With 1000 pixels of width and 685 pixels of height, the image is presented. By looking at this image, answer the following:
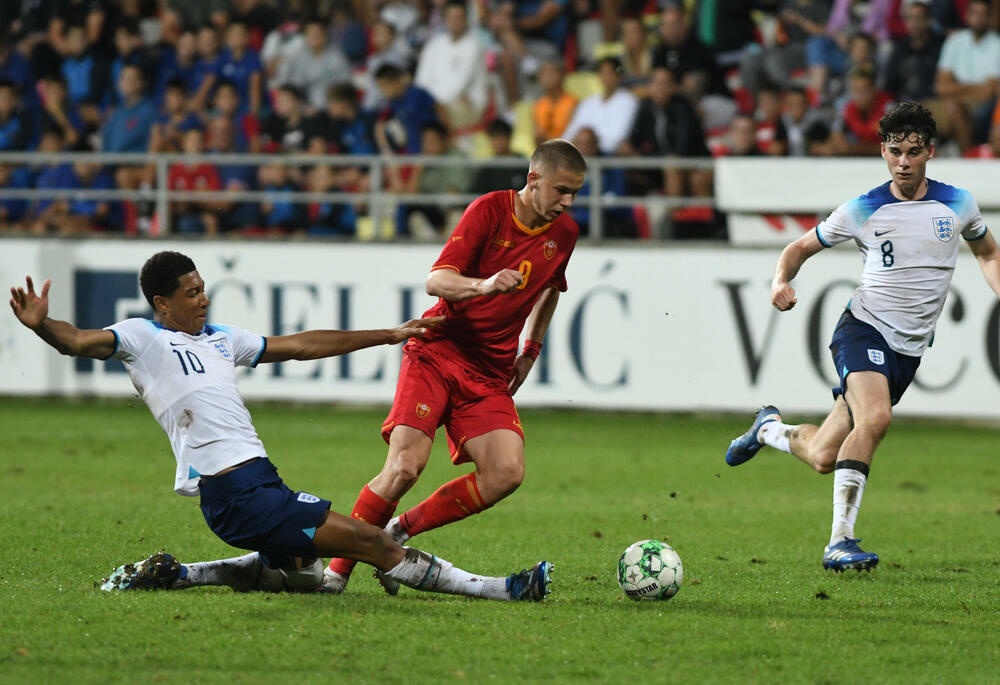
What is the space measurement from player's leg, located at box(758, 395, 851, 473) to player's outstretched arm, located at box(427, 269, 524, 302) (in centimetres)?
237

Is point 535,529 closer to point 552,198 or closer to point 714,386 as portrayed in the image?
point 552,198

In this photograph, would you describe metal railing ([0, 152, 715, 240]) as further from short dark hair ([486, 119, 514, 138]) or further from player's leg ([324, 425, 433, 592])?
player's leg ([324, 425, 433, 592])

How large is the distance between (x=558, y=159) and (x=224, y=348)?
66.4 inches

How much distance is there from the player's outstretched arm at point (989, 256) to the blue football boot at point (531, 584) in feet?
9.75

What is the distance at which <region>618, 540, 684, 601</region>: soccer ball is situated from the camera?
6250mm

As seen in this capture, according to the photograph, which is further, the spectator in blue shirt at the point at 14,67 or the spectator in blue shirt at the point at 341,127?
the spectator in blue shirt at the point at 14,67

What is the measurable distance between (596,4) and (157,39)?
582 cm

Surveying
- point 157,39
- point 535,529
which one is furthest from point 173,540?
point 157,39

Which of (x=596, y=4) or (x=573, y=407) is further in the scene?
(x=596, y=4)

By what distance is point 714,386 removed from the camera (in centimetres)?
1397

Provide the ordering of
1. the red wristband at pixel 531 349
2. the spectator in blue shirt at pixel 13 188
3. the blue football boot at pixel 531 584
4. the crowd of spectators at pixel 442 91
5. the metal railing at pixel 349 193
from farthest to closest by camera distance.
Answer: the spectator in blue shirt at pixel 13 188, the crowd of spectators at pixel 442 91, the metal railing at pixel 349 193, the red wristband at pixel 531 349, the blue football boot at pixel 531 584

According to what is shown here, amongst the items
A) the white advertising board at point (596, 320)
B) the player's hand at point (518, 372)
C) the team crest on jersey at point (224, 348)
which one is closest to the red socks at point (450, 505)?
the player's hand at point (518, 372)

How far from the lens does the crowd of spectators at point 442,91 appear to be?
14.9 m

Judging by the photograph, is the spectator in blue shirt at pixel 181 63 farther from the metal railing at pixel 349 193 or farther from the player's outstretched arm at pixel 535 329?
the player's outstretched arm at pixel 535 329
